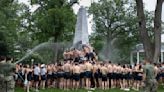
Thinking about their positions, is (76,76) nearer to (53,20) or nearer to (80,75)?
(80,75)

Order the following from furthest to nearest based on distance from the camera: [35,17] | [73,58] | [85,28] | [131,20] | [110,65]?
[131,20], [35,17], [85,28], [73,58], [110,65]

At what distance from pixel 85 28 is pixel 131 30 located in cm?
2563

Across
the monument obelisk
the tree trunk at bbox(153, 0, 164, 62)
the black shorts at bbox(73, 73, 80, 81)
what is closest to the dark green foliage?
the monument obelisk

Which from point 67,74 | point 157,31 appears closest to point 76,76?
point 67,74

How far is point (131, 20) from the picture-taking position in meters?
60.3

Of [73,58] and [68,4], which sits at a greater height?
[68,4]

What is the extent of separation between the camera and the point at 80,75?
29172 millimetres

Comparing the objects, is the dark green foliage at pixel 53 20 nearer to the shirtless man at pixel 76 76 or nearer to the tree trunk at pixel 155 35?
the tree trunk at pixel 155 35

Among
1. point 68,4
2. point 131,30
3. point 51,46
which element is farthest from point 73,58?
point 131,30

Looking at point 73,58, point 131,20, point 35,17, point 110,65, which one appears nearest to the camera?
point 110,65

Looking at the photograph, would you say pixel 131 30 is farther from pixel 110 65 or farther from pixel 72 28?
pixel 110 65

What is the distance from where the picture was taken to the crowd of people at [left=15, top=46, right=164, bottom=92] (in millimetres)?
29047

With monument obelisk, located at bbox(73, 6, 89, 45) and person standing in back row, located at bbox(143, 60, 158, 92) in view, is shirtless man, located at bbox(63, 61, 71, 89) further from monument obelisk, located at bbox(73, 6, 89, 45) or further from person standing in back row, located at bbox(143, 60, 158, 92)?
person standing in back row, located at bbox(143, 60, 158, 92)

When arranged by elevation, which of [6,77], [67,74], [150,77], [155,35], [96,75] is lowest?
[96,75]
